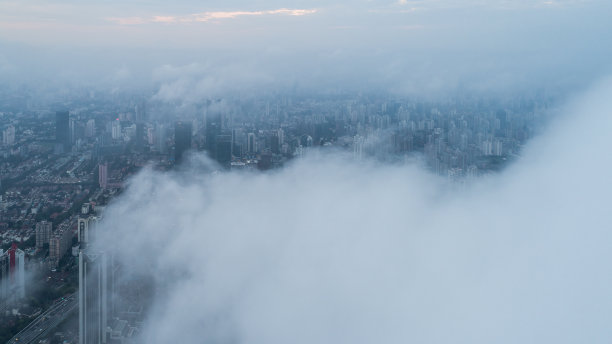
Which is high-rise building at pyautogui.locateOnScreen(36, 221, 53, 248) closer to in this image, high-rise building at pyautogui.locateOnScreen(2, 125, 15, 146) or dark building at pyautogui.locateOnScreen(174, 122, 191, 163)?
dark building at pyautogui.locateOnScreen(174, 122, 191, 163)

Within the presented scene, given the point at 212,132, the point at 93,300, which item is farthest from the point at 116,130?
the point at 93,300

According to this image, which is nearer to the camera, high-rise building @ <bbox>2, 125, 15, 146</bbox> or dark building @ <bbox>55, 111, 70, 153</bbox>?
high-rise building @ <bbox>2, 125, 15, 146</bbox>

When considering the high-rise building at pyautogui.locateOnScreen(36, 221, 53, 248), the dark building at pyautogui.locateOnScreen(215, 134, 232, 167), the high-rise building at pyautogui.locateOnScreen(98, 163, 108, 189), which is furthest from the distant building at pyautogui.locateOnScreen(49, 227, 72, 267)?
the dark building at pyautogui.locateOnScreen(215, 134, 232, 167)

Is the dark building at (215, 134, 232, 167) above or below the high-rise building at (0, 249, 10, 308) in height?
Result: above

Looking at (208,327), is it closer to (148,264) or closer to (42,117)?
(148,264)

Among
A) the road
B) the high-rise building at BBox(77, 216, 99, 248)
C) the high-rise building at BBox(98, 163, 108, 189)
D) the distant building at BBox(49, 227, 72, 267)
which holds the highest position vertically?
the high-rise building at BBox(98, 163, 108, 189)

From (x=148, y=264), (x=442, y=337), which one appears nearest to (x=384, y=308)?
(x=442, y=337)

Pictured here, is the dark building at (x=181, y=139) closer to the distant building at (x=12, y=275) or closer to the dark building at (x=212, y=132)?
the dark building at (x=212, y=132)

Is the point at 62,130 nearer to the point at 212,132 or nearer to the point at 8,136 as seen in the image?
the point at 8,136
